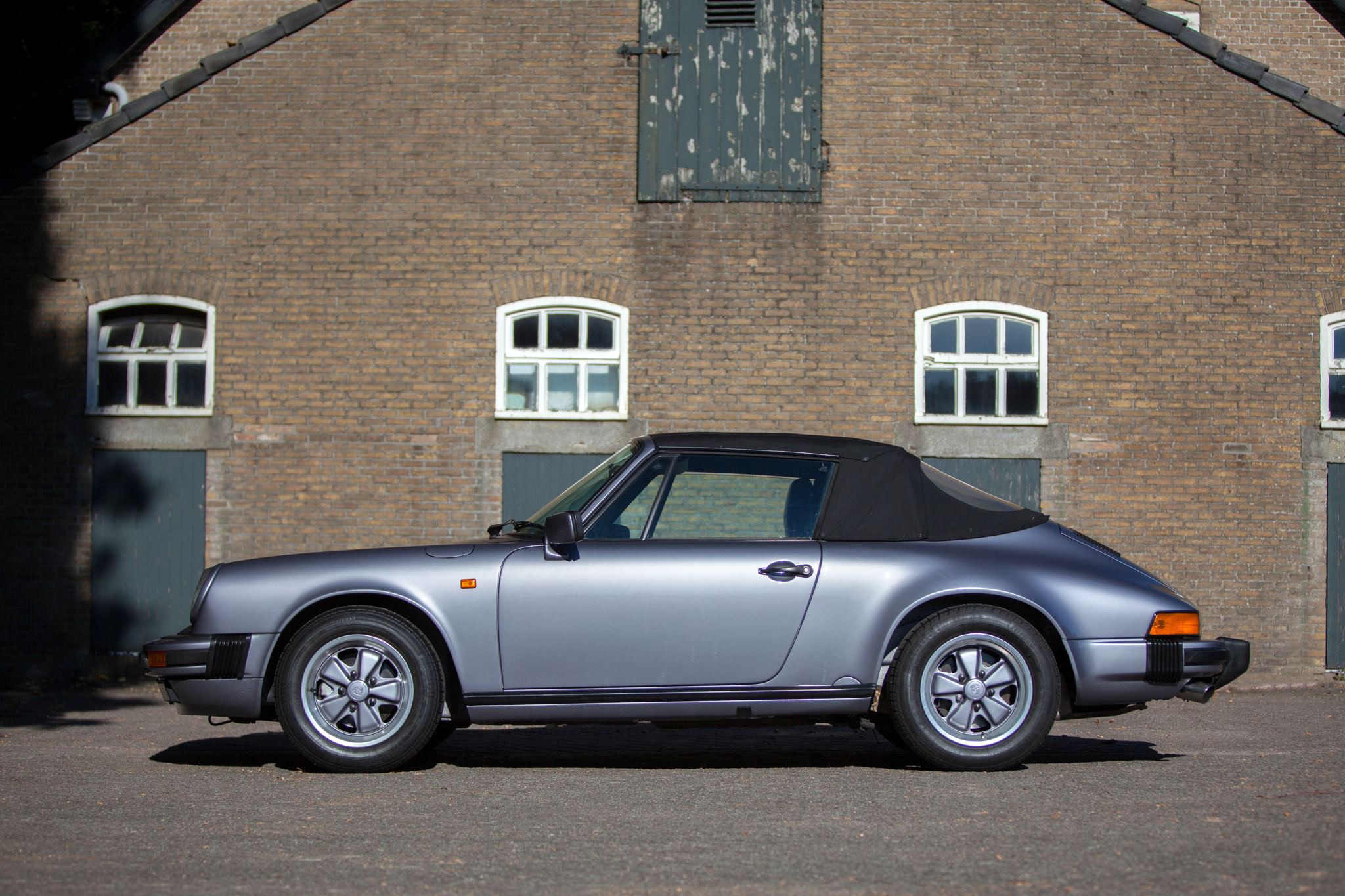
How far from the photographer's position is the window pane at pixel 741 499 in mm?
5430

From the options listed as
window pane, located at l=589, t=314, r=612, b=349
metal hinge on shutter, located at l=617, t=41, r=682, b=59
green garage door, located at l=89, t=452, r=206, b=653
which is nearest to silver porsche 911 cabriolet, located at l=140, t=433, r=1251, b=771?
window pane, located at l=589, t=314, r=612, b=349

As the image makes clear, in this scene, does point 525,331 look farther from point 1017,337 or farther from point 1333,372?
point 1333,372

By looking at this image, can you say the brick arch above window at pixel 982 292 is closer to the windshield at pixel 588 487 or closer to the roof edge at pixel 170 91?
the windshield at pixel 588 487

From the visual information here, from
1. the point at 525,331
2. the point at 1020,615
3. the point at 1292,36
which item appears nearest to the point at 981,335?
the point at 525,331

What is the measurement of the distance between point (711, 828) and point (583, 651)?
123 centimetres

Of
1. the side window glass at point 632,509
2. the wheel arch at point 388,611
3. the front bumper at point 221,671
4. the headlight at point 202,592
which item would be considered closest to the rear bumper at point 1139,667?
the side window glass at point 632,509

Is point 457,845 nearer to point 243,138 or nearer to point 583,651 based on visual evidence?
point 583,651

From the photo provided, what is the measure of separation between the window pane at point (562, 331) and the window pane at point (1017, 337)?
146 inches

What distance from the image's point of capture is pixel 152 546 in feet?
33.6

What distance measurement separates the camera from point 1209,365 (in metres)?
10.2

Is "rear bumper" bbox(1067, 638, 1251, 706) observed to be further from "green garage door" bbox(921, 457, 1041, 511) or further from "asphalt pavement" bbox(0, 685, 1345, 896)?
"green garage door" bbox(921, 457, 1041, 511)

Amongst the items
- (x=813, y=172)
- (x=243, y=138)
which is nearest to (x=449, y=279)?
(x=243, y=138)

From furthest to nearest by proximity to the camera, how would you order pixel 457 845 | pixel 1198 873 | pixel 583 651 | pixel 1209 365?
1. pixel 1209 365
2. pixel 583 651
3. pixel 457 845
4. pixel 1198 873

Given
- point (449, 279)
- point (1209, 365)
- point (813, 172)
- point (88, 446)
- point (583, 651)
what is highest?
point (813, 172)
